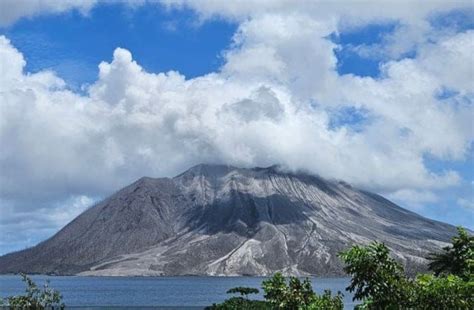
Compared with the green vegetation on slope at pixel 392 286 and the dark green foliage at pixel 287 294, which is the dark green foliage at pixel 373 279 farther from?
the dark green foliage at pixel 287 294

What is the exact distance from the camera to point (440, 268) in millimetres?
84312

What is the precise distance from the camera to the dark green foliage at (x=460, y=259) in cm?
4425

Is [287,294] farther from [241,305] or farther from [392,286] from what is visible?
[241,305]

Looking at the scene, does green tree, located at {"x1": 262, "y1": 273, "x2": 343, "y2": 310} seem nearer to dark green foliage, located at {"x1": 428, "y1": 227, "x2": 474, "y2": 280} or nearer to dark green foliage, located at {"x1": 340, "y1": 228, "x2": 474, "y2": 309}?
dark green foliage, located at {"x1": 340, "y1": 228, "x2": 474, "y2": 309}

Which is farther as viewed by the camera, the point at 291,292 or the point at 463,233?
the point at 463,233

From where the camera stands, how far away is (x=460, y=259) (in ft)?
212

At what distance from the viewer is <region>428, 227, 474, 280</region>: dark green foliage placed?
44250 millimetres

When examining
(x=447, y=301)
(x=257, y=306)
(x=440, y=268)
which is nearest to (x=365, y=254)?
(x=447, y=301)

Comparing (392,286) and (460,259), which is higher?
(460,259)

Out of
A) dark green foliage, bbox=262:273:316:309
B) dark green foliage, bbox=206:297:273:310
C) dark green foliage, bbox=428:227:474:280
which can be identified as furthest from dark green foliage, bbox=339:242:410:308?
dark green foliage, bbox=206:297:273:310

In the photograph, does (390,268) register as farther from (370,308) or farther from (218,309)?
(218,309)

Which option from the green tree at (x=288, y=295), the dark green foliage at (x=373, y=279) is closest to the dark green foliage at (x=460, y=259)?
the dark green foliage at (x=373, y=279)

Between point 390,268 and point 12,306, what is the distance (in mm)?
60531

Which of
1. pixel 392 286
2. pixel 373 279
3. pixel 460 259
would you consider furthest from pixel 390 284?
pixel 460 259
